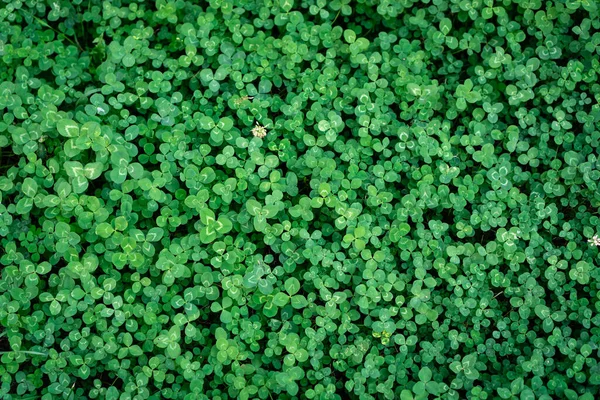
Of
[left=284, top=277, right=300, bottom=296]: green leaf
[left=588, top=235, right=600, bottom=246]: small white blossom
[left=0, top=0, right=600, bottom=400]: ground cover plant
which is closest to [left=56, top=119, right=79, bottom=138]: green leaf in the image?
[left=0, top=0, right=600, bottom=400]: ground cover plant

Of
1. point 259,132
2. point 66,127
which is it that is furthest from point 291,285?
point 66,127

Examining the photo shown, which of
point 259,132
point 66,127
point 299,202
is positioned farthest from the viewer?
point 259,132

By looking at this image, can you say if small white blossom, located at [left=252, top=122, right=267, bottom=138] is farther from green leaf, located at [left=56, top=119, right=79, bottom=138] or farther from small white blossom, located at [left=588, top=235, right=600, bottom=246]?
small white blossom, located at [left=588, top=235, right=600, bottom=246]

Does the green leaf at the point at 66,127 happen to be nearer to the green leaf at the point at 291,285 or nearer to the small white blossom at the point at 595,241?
the green leaf at the point at 291,285

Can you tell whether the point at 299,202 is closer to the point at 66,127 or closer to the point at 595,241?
the point at 66,127

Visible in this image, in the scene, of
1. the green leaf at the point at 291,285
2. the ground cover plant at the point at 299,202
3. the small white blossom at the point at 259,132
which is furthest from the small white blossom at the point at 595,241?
the small white blossom at the point at 259,132

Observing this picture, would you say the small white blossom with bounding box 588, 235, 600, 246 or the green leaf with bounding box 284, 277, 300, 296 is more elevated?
the small white blossom with bounding box 588, 235, 600, 246

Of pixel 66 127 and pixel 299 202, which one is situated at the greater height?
pixel 66 127

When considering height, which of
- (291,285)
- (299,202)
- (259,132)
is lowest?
(291,285)
